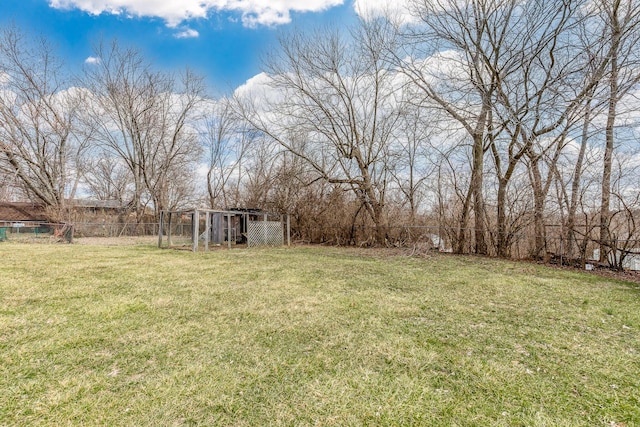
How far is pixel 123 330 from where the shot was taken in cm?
292

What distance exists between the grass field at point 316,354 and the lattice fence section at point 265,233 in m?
7.30

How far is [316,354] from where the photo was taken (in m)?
2.45

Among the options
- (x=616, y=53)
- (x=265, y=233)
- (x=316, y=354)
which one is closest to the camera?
(x=316, y=354)

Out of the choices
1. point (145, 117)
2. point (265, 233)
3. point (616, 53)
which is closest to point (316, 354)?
point (616, 53)

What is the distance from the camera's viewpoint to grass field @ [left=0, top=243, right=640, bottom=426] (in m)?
1.73

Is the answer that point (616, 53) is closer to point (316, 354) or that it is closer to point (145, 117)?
point (316, 354)

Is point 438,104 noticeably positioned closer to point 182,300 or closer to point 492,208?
point 492,208

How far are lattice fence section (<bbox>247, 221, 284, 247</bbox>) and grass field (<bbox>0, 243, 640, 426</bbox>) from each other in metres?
7.30

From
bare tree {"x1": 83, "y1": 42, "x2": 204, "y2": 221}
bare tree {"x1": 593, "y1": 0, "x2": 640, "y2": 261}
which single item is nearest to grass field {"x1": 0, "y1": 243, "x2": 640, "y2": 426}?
bare tree {"x1": 593, "y1": 0, "x2": 640, "y2": 261}

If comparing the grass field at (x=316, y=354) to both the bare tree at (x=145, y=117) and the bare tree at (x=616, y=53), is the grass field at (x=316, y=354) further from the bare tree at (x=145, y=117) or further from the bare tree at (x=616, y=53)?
the bare tree at (x=145, y=117)

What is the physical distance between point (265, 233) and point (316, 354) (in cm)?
1027

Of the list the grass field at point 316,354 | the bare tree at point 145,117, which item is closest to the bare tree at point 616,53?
the grass field at point 316,354

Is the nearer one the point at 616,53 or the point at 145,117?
the point at 616,53

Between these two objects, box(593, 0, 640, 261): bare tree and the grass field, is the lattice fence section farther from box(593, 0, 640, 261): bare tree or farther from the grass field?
box(593, 0, 640, 261): bare tree
